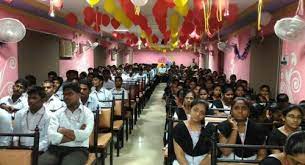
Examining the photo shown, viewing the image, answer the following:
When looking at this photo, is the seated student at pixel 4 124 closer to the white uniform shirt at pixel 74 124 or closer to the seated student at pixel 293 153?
the white uniform shirt at pixel 74 124

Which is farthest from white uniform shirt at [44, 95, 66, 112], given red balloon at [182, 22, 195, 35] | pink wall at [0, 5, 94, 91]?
red balloon at [182, 22, 195, 35]

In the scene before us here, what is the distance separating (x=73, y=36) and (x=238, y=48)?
197 inches

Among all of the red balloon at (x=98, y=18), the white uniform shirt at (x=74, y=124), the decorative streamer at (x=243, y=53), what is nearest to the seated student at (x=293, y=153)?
the white uniform shirt at (x=74, y=124)

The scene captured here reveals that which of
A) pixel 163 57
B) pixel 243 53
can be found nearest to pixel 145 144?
pixel 243 53

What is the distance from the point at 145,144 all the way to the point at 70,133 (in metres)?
2.84

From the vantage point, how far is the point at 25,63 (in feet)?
25.1

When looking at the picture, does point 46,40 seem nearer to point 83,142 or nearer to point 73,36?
point 73,36

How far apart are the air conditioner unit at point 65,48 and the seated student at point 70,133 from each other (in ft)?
21.1

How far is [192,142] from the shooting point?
3021 mm

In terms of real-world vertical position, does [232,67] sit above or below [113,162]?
above

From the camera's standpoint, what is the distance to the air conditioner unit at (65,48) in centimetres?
949

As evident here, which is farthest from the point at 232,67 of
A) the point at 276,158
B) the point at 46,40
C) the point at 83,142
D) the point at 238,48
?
the point at 276,158

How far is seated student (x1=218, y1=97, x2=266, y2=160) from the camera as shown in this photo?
115 inches

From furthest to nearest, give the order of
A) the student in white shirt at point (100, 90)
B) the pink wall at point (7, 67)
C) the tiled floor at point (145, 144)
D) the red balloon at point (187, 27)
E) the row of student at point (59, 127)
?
the red balloon at point (187, 27) < the pink wall at point (7, 67) < the student in white shirt at point (100, 90) < the tiled floor at point (145, 144) < the row of student at point (59, 127)
